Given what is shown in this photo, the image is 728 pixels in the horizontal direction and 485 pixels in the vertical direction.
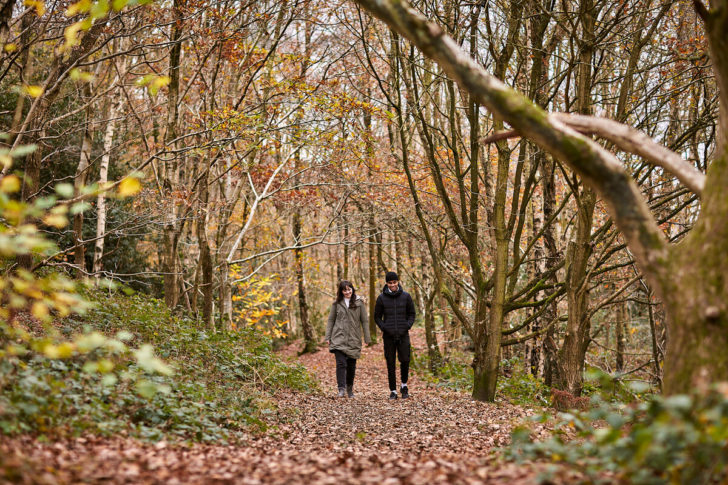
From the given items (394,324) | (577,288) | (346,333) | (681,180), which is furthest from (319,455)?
(394,324)

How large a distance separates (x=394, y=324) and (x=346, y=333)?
92 cm

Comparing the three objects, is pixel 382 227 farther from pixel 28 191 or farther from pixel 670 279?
pixel 670 279

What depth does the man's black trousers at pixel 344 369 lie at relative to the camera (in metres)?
9.33

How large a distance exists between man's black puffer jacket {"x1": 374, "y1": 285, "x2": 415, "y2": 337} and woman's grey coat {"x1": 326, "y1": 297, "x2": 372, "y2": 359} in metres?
0.32

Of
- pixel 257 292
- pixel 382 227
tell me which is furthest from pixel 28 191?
pixel 257 292

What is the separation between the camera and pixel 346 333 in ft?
30.7

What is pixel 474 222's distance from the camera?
887 cm

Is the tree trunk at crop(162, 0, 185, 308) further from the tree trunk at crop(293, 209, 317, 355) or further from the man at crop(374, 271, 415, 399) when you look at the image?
the tree trunk at crop(293, 209, 317, 355)

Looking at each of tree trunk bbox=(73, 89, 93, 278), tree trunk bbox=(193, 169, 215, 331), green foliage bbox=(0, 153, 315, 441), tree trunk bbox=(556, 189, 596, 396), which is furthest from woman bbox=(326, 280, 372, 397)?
tree trunk bbox=(73, 89, 93, 278)

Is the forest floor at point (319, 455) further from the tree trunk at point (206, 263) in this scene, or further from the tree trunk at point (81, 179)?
the tree trunk at point (81, 179)

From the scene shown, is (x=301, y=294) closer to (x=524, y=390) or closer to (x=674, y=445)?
(x=524, y=390)

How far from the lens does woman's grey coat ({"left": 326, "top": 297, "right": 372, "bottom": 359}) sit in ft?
30.5

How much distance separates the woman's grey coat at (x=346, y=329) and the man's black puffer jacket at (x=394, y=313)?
0.32 metres

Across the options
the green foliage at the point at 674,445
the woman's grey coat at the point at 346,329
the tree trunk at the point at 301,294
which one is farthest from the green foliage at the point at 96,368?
the tree trunk at the point at 301,294
